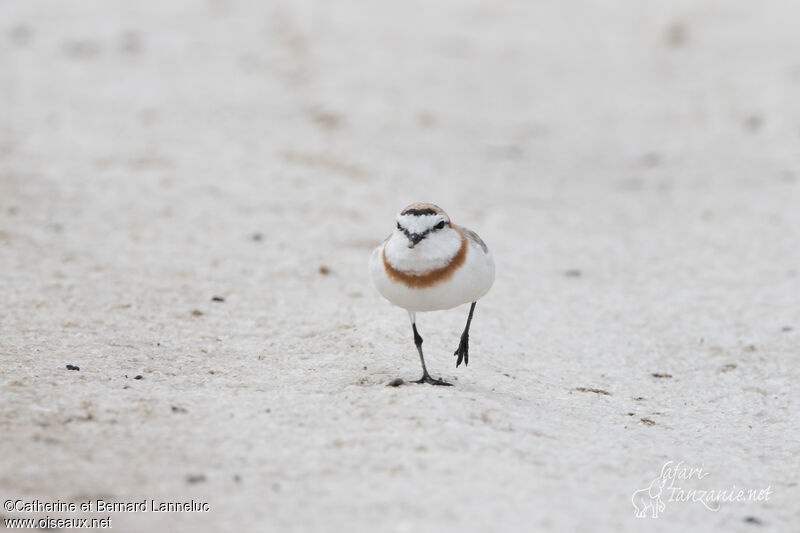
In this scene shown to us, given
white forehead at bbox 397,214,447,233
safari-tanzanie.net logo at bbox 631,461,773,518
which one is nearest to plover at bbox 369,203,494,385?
white forehead at bbox 397,214,447,233

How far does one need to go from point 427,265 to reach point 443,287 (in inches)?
5.3

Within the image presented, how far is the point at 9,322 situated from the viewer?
221 inches

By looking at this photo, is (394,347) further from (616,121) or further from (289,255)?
(616,121)

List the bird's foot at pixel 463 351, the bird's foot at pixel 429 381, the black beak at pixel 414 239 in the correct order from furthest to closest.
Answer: the bird's foot at pixel 463 351
the bird's foot at pixel 429 381
the black beak at pixel 414 239

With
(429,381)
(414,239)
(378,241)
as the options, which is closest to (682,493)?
(429,381)

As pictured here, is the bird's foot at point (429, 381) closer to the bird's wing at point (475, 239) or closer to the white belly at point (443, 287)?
the white belly at point (443, 287)

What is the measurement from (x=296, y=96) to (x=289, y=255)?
15.1 feet

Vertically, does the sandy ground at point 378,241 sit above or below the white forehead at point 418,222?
below

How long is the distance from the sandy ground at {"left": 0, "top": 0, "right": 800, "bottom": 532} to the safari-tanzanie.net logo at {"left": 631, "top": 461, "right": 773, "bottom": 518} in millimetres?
41

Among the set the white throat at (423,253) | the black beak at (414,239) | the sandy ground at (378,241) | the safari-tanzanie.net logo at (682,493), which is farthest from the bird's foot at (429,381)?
the safari-tanzanie.net logo at (682,493)

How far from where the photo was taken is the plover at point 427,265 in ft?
14.9

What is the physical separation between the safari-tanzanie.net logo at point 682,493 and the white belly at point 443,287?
1.25m

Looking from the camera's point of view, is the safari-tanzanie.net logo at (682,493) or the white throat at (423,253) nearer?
the safari-tanzanie.net logo at (682,493)

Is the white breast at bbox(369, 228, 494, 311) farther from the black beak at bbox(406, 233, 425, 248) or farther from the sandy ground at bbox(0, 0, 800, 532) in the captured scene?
the sandy ground at bbox(0, 0, 800, 532)
